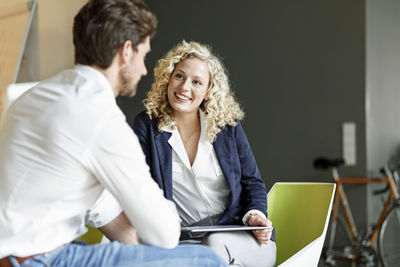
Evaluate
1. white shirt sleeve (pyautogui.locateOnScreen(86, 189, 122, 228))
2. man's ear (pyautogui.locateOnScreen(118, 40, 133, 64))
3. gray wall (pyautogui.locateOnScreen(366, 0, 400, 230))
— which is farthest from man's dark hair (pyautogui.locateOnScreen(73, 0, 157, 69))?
gray wall (pyautogui.locateOnScreen(366, 0, 400, 230))

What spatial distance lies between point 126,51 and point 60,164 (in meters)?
0.36

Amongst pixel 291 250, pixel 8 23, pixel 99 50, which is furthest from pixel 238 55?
pixel 99 50

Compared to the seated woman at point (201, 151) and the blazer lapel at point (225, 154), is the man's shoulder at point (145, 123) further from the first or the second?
the blazer lapel at point (225, 154)

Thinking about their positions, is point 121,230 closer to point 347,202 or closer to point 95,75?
point 95,75

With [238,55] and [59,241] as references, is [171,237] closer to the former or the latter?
[59,241]

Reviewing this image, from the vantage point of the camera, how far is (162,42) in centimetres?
552

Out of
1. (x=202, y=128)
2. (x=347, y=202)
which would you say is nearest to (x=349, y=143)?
(x=347, y=202)

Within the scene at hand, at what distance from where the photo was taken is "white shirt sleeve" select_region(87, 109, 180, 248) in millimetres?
1273

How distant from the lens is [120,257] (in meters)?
1.33

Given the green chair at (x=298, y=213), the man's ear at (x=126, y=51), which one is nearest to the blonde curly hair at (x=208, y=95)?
the green chair at (x=298, y=213)

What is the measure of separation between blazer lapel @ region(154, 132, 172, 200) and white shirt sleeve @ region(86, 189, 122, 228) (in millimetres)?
582

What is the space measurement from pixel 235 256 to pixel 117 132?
911 mm

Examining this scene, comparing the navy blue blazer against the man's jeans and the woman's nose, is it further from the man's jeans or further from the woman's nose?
the man's jeans

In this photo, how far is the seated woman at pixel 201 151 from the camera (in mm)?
2199
